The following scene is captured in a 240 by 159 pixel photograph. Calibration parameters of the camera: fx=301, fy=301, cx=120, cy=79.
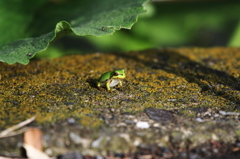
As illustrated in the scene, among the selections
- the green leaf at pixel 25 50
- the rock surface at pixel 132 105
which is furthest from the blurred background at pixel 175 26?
the green leaf at pixel 25 50

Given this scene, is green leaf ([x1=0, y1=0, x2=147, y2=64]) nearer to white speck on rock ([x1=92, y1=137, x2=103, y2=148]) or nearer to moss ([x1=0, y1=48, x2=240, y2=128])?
moss ([x1=0, y1=48, x2=240, y2=128])

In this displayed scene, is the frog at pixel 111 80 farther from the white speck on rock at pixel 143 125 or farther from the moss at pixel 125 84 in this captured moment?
the white speck on rock at pixel 143 125

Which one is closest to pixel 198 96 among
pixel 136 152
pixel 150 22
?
pixel 136 152

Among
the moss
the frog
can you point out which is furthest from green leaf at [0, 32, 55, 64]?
the frog

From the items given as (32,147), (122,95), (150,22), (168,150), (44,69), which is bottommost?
(168,150)

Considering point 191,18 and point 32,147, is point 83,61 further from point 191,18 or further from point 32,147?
point 191,18
